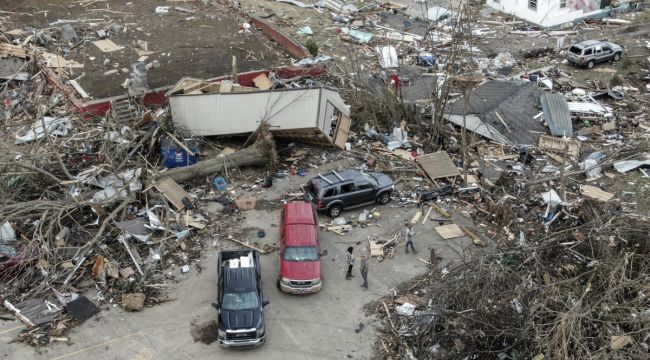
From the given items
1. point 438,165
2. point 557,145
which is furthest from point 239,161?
point 557,145

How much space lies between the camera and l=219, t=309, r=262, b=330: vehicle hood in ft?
39.0

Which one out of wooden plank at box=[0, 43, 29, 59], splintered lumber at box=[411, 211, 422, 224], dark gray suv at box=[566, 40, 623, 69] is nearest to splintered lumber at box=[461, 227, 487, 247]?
splintered lumber at box=[411, 211, 422, 224]

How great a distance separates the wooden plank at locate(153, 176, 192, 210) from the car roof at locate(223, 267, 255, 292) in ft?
11.3

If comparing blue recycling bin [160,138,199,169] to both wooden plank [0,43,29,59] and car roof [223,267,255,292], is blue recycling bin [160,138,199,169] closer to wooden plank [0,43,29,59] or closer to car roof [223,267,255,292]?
car roof [223,267,255,292]

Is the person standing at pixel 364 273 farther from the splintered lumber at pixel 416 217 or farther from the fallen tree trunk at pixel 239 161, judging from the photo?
the fallen tree trunk at pixel 239 161

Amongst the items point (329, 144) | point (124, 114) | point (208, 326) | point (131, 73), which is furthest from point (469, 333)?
point (131, 73)

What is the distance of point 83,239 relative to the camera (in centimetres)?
1423

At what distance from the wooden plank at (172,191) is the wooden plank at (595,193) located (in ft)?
34.9

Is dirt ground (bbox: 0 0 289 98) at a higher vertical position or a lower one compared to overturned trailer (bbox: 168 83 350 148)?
lower

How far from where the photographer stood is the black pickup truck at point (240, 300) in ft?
38.9

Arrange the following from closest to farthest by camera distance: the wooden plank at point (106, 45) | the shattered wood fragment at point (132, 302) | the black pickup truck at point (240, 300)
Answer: the black pickup truck at point (240, 300) → the shattered wood fragment at point (132, 302) → the wooden plank at point (106, 45)

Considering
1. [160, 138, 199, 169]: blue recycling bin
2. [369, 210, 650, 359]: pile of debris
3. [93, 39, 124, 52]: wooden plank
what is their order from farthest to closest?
[93, 39, 124, 52]: wooden plank, [160, 138, 199, 169]: blue recycling bin, [369, 210, 650, 359]: pile of debris

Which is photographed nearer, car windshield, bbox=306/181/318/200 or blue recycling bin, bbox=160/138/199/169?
car windshield, bbox=306/181/318/200

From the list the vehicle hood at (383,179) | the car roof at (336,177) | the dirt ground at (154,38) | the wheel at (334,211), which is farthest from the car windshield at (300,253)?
the dirt ground at (154,38)
